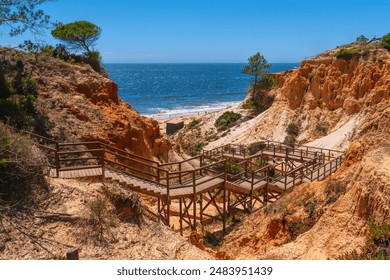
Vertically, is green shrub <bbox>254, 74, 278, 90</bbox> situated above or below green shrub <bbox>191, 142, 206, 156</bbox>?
above

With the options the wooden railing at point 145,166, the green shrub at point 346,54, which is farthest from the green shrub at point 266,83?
the wooden railing at point 145,166

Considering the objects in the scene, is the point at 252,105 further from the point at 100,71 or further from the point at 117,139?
the point at 117,139

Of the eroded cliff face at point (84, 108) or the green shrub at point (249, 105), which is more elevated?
the eroded cliff face at point (84, 108)

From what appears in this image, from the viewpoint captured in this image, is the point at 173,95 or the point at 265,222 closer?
the point at 265,222

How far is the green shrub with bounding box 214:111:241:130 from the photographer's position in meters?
43.2

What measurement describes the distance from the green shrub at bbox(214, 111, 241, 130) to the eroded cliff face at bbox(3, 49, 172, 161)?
23006 mm

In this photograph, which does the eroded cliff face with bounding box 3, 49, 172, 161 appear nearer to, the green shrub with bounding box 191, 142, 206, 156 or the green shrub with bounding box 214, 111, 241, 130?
the green shrub with bounding box 191, 142, 206, 156

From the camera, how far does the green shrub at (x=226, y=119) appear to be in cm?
4316

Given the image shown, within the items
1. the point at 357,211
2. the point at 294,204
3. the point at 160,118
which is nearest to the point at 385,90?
the point at 294,204

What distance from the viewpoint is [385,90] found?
28484 millimetres

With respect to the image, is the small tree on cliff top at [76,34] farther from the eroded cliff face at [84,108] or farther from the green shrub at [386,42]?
the green shrub at [386,42]

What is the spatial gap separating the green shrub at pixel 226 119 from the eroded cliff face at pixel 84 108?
2301cm

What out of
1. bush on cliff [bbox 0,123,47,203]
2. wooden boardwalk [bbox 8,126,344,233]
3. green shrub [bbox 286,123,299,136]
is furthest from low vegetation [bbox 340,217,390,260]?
green shrub [bbox 286,123,299,136]
